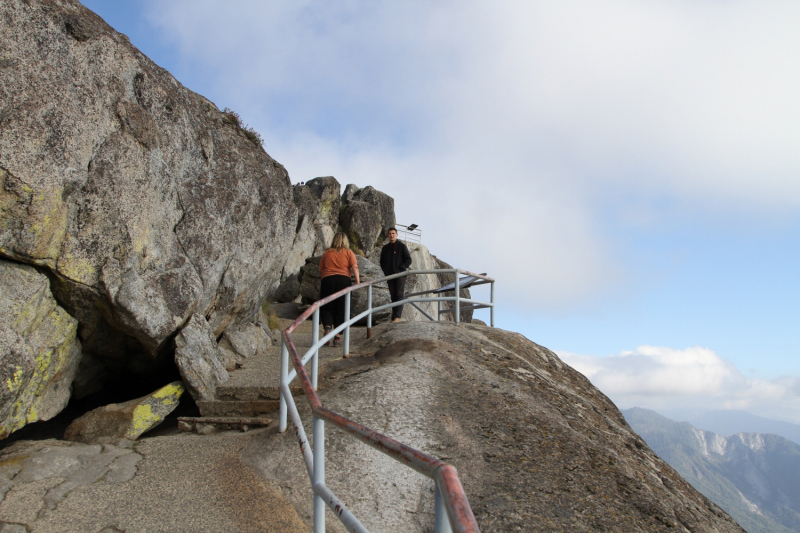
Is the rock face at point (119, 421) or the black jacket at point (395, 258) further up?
the black jacket at point (395, 258)

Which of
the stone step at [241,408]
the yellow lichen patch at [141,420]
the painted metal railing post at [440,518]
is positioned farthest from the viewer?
the stone step at [241,408]

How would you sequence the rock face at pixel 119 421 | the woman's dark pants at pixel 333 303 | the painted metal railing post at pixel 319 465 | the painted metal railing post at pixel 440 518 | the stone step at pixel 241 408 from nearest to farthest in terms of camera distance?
the painted metal railing post at pixel 440 518 → the painted metal railing post at pixel 319 465 → the rock face at pixel 119 421 → the stone step at pixel 241 408 → the woman's dark pants at pixel 333 303

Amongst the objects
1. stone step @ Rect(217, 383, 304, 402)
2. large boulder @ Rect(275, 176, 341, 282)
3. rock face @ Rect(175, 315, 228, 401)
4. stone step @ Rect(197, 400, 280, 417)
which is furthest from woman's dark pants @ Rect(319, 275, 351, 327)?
large boulder @ Rect(275, 176, 341, 282)

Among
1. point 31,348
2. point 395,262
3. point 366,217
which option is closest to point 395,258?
point 395,262

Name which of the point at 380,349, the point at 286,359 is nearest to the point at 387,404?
the point at 286,359

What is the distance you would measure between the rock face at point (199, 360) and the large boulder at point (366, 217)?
17.8 metres

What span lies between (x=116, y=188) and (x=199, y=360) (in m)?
2.51

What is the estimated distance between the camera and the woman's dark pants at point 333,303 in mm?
8359

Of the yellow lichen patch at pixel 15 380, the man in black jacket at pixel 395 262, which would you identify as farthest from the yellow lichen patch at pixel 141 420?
the man in black jacket at pixel 395 262

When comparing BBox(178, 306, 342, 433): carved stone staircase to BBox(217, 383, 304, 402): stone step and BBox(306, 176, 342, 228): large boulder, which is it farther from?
BBox(306, 176, 342, 228): large boulder

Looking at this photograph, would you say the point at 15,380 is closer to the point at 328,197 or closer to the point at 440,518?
the point at 440,518

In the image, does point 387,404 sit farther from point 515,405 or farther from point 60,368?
point 60,368

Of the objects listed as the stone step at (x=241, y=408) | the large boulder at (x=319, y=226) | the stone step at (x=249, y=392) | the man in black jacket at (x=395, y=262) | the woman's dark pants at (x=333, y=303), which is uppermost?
the large boulder at (x=319, y=226)

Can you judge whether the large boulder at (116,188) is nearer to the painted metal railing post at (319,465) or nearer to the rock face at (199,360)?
the rock face at (199,360)
